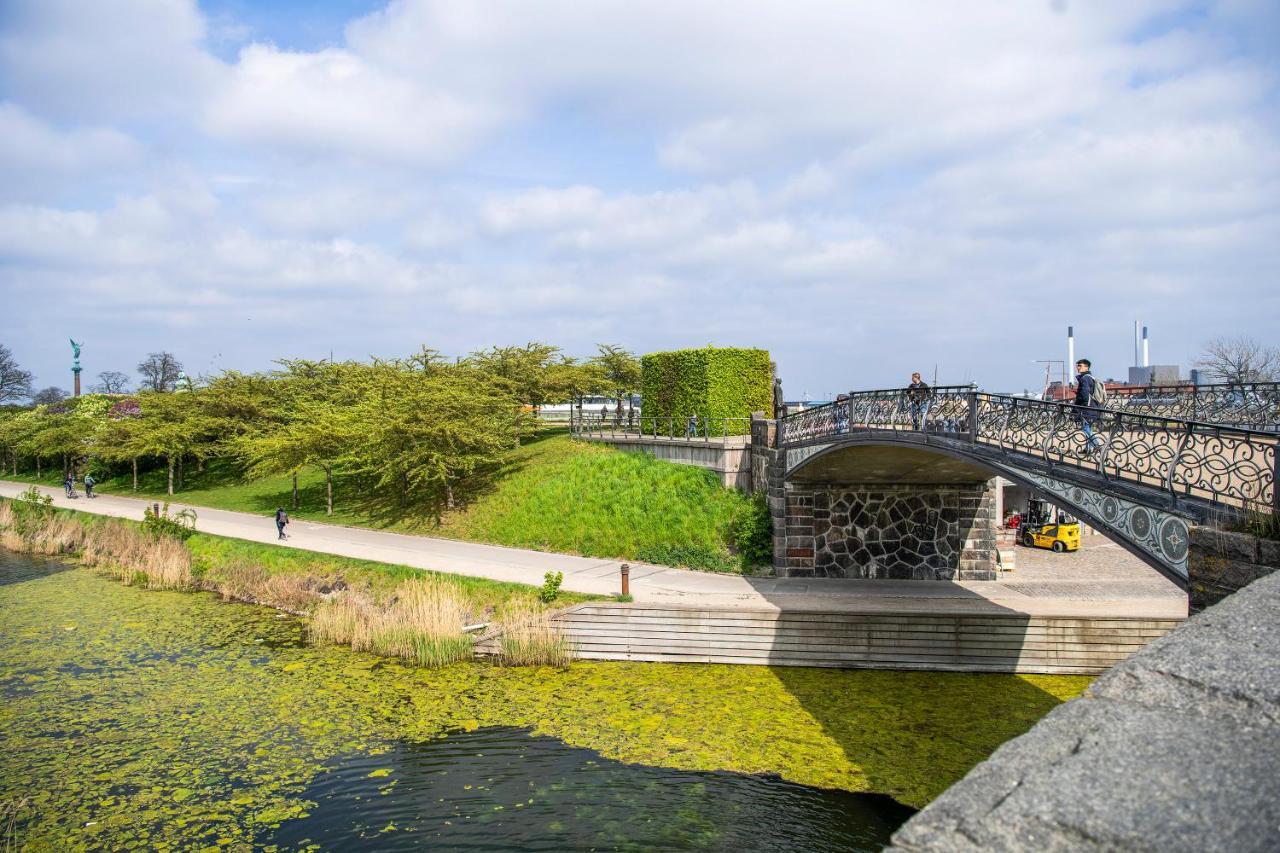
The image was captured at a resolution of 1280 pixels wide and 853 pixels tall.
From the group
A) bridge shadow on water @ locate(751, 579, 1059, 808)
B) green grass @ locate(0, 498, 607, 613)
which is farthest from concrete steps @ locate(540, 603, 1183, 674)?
green grass @ locate(0, 498, 607, 613)

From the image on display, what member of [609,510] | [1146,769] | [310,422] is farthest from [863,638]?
[310,422]

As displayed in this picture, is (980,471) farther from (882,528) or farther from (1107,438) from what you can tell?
(1107,438)

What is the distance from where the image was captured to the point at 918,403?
15.1m

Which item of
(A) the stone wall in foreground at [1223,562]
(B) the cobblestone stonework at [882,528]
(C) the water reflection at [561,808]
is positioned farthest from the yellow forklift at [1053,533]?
(A) the stone wall in foreground at [1223,562]

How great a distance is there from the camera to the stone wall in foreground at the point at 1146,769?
133 inches

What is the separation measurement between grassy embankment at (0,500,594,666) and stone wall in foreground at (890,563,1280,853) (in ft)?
42.6

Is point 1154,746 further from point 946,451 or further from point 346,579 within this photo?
point 346,579

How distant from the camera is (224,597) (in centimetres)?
2230

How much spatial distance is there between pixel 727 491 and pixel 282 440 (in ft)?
58.0

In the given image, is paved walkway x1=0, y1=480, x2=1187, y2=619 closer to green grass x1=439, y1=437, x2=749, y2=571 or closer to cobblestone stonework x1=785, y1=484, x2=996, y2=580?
cobblestone stonework x1=785, y1=484, x2=996, y2=580

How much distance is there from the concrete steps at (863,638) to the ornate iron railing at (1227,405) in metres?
4.26

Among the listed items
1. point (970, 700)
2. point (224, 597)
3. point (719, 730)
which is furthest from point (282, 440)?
point (970, 700)

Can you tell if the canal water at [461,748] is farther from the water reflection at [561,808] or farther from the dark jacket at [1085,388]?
the dark jacket at [1085,388]

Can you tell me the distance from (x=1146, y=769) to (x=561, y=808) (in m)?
8.21
